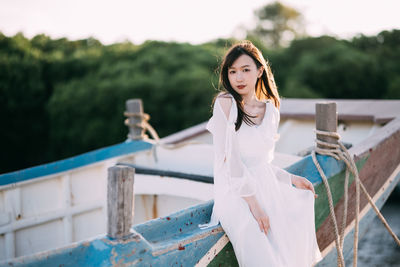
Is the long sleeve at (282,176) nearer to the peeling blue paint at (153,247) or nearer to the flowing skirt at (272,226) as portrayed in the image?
the flowing skirt at (272,226)

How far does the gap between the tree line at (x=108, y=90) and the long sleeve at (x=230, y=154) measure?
636 cm

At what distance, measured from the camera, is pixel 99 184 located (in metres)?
3.35

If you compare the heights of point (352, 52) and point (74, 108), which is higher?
point (352, 52)

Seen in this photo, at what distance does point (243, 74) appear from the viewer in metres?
2.01

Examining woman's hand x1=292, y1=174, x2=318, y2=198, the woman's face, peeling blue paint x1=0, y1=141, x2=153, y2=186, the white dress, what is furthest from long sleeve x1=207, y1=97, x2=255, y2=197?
peeling blue paint x1=0, y1=141, x2=153, y2=186

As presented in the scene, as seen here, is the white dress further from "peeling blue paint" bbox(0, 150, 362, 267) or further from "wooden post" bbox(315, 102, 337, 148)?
"wooden post" bbox(315, 102, 337, 148)

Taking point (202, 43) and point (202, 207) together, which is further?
point (202, 43)

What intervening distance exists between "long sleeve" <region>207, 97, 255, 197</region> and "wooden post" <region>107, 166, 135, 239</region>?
1.74ft

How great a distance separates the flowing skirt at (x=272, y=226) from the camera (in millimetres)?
1792

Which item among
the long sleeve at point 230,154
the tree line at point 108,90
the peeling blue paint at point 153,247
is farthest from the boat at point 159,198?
the tree line at point 108,90

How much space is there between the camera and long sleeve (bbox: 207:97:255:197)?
1.86 m

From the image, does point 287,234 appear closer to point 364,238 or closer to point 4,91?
point 364,238

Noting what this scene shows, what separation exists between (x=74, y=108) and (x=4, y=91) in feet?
4.57

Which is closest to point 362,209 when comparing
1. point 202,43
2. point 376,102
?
point 376,102
